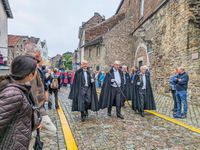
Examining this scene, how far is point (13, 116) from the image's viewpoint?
133 cm

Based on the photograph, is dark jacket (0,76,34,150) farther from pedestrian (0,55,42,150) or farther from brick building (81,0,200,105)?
brick building (81,0,200,105)

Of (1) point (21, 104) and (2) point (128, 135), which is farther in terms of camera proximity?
(2) point (128, 135)

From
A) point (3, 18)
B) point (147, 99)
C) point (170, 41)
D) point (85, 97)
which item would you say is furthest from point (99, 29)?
point (85, 97)

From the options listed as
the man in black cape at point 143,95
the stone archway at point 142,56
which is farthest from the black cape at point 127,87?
the stone archway at point 142,56

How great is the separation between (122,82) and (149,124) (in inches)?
68.9

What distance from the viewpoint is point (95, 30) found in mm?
25031

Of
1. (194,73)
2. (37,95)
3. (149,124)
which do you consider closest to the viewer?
(37,95)

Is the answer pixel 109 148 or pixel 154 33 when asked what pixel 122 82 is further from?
pixel 154 33

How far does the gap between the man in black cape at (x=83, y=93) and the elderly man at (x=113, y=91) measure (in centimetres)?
48

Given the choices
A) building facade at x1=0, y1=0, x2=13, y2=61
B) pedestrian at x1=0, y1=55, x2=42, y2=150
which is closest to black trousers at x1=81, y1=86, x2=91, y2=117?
pedestrian at x1=0, y1=55, x2=42, y2=150

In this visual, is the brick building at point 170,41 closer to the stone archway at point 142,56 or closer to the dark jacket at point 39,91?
the stone archway at point 142,56

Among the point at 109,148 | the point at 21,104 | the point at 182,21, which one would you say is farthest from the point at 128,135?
the point at 182,21

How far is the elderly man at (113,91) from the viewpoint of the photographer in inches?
219

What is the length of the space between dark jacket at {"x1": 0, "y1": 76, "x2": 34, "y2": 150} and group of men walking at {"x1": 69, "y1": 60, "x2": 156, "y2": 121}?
3624mm
